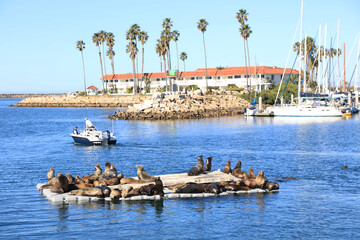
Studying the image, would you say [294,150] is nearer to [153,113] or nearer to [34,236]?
[34,236]

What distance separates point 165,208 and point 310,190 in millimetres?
8713

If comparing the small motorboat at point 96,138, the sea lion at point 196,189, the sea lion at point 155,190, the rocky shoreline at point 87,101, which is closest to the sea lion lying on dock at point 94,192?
the sea lion at point 155,190

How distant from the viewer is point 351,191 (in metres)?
26.0

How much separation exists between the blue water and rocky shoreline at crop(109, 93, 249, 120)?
1247 inches

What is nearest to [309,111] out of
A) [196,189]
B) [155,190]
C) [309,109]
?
[309,109]

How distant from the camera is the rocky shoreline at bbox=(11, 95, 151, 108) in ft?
431

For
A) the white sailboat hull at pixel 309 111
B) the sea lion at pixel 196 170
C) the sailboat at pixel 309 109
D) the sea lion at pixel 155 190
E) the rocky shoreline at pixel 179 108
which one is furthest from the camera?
the rocky shoreline at pixel 179 108

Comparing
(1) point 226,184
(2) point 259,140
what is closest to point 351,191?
(1) point 226,184

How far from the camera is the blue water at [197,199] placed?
19.5 metres

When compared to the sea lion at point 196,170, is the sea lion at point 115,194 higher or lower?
lower

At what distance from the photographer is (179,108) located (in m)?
90.8

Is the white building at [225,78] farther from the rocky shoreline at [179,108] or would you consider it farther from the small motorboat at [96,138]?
the small motorboat at [96,138]

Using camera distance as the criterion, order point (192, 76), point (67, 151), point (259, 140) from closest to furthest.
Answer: point (67, 151) → point (259, 140) → point (192, 76)

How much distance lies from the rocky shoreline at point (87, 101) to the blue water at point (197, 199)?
253 ft
